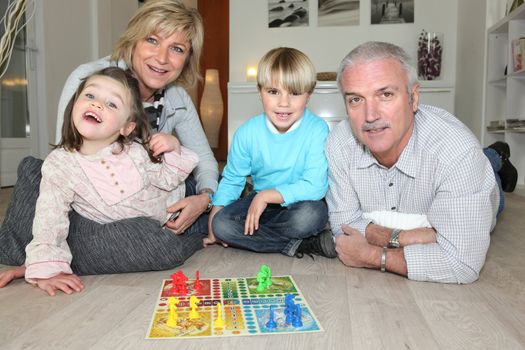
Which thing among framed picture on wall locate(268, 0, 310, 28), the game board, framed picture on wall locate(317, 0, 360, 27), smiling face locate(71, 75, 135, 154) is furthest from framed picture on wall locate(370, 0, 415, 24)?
the game board

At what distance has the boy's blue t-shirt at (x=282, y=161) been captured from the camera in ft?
5.50

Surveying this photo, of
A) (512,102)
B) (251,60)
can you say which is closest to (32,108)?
(251,60)

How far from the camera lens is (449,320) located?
109 cm

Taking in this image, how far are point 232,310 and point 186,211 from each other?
63 centimetres

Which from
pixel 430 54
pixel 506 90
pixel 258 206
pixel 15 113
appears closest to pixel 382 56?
pixel 258 206

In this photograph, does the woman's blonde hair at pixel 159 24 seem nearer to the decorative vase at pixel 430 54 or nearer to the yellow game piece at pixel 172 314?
the yellow game piece at pixel 172 314

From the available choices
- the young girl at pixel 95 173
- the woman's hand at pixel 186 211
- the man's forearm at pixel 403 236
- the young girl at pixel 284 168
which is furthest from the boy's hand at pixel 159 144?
the man's forearm at pixel 403 236

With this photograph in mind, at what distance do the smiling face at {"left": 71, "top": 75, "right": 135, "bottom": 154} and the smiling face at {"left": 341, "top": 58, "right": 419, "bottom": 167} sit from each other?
2.16ft

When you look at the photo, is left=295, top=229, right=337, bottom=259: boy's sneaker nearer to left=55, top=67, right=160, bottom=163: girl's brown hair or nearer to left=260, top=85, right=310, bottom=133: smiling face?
left=260, top=85, right=310, bottom=133: smiling face

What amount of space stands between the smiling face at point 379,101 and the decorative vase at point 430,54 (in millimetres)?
3860

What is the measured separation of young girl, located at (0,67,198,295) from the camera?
Answer: 1.30 meters

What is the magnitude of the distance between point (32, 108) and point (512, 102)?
377 centimetres

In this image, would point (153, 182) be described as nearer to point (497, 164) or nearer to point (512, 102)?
point (497, 164)

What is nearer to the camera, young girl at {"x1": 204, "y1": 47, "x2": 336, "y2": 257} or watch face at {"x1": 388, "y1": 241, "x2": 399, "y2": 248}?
watch face at {"x1": 388, "y1": 241, "x2": 399, "y2": 248}
